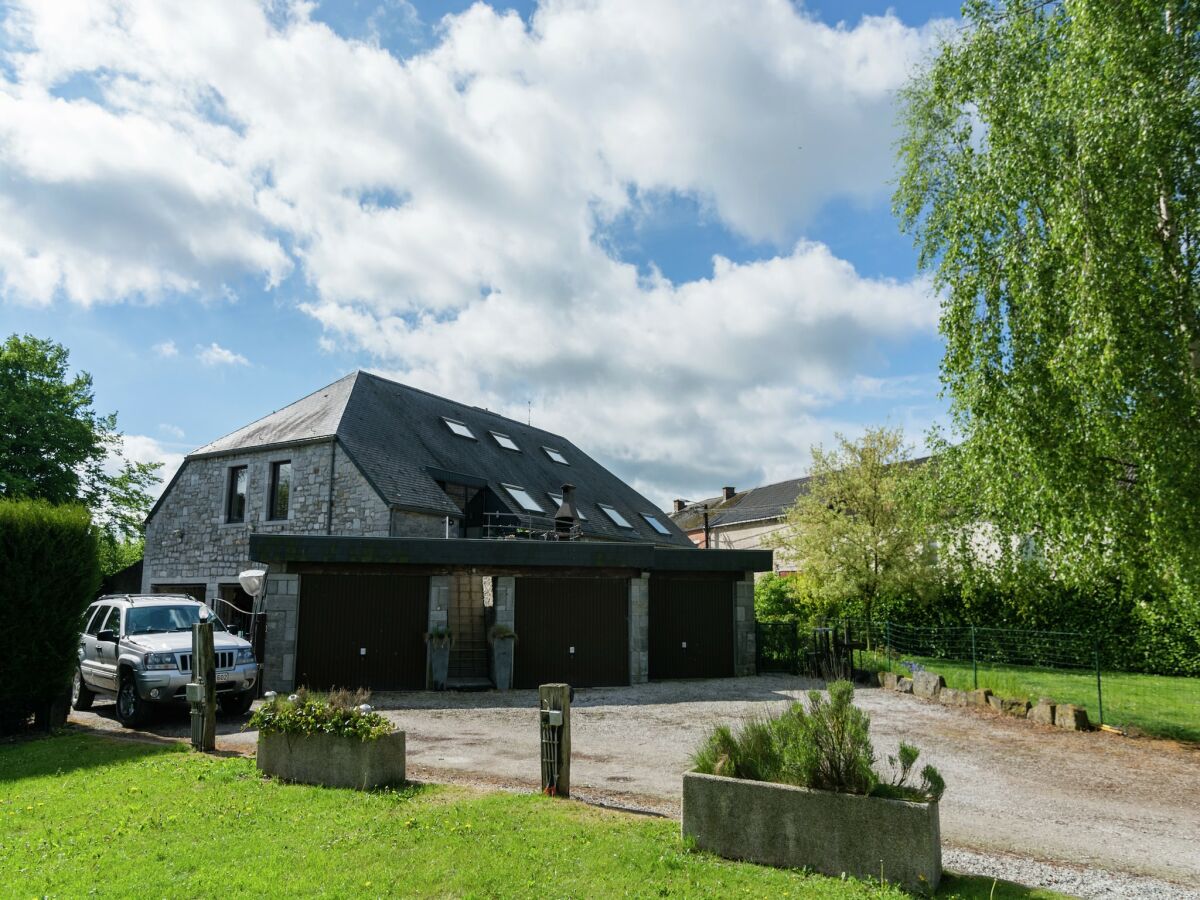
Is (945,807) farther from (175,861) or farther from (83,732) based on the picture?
(83,732)

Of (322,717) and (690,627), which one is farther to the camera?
(690,627)

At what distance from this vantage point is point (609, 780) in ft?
28.8

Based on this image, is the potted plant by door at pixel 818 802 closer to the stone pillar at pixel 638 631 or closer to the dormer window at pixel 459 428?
the stone pillar at pixel 638 631

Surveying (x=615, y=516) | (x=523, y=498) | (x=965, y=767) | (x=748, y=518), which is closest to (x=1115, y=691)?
(x=965, y=767)

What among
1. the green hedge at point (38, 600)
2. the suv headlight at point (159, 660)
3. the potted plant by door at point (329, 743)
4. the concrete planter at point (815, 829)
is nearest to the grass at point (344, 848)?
the concrete planter at point (815, 829)

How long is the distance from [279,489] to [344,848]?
57.9ft

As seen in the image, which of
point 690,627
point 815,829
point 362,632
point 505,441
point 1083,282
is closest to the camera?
point 815,829

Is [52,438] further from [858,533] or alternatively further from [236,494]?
[858,533]

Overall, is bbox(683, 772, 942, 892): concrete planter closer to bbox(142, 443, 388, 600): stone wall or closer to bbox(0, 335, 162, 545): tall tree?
bbox(142, 443, 388, 600): stone wall

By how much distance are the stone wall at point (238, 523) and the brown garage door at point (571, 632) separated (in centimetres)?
485

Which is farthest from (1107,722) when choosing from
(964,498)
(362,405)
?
(362,405)

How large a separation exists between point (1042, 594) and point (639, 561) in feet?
25.5

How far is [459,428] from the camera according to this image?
88.1ft

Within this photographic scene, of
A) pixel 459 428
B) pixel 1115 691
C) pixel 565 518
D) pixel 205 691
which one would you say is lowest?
pixel 1115 691
